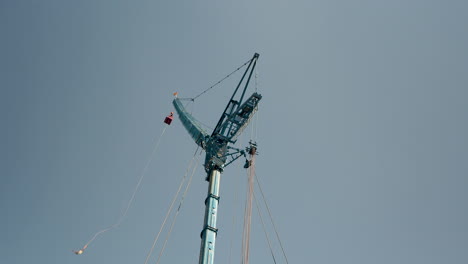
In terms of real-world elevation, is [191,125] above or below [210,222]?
above

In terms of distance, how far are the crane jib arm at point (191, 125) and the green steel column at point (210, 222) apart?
17.7 ft

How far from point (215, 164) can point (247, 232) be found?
877 cm

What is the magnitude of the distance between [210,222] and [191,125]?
14727 mm

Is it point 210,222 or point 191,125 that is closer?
point 210,222

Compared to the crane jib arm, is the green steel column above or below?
below

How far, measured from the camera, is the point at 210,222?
2980 centimetres

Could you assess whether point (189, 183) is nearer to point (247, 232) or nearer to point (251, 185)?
point (251, 185)

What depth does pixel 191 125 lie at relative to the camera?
4188cm

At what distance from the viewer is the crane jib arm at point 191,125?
38.8 meters

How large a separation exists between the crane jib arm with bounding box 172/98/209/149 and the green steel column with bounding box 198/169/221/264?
5380mm

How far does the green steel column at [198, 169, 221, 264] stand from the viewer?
27.7m

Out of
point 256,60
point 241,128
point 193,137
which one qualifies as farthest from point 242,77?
point 193,137

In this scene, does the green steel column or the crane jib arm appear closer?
the green steel column

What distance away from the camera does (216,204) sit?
→ 3142cm
